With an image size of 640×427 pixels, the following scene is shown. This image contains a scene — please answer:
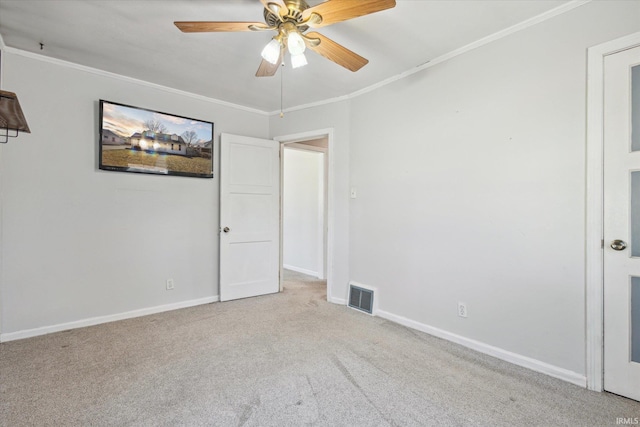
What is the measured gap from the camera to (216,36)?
7.67ft

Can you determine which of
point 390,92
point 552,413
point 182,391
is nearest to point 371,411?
point 552,413

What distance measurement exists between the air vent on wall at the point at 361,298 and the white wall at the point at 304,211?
64.3 inches

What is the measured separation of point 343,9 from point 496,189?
1.72 meters

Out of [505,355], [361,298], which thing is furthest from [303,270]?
[505,355]

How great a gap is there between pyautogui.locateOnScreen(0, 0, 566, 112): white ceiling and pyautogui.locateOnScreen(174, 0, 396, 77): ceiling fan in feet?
1.04

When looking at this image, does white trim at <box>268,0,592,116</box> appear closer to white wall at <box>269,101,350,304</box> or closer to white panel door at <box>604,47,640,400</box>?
white wall at <box>269,101,350,304</box>

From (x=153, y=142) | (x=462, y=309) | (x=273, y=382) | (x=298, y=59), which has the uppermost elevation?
(x=298, y=59)

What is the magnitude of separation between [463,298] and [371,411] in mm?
1319

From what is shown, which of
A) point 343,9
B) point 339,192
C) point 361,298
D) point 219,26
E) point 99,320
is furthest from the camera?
point 339,192

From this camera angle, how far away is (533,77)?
2139 mm

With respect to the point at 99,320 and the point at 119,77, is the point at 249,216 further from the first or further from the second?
the point at 119,77

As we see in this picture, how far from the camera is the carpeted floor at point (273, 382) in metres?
1.64

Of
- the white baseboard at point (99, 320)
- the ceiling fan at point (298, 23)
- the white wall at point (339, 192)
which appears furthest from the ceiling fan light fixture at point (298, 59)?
the white baseboard at point (99, 320)

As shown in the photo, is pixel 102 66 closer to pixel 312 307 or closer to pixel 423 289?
pixel 312 307
